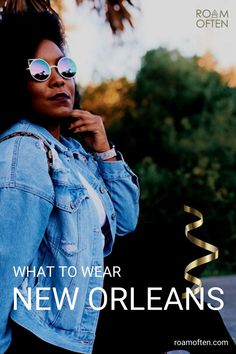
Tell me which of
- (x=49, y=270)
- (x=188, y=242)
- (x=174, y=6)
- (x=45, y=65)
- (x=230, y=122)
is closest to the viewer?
(x=49, y=270)

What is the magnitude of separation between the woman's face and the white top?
20 centimetres

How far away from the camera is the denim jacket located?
1599 mm

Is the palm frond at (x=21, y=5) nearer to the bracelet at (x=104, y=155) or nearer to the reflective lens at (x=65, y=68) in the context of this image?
the reflective lens at (x=65, y=68)

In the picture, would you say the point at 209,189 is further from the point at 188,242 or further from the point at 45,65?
the point at 45,65

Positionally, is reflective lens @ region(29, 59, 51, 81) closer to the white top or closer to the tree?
the white top

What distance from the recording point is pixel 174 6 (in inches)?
97.7

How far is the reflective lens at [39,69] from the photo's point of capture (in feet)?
5.94

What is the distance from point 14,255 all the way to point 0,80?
1.68ft

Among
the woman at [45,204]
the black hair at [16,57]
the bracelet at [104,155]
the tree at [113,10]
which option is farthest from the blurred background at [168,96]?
the black hair at [16,57]

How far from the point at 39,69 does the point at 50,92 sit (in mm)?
75

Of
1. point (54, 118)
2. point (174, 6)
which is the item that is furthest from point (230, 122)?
point (54, 118)

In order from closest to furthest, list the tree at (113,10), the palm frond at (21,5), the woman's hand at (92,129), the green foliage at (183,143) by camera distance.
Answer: the woman's hand at (92,129), the palm frond at (21,5), the tree at (113,10), the green foliage at (183,143)

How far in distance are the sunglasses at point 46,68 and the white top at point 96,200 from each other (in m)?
0.31

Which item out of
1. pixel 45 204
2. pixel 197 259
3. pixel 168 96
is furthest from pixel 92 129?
pixel 168 96
